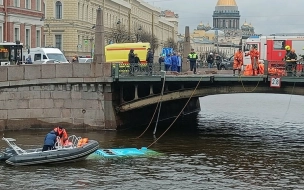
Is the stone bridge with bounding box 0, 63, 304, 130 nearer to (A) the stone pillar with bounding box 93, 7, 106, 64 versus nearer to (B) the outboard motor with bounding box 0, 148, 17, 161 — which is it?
(A) the stone pillar with bounding box 93, 7, 106, 64

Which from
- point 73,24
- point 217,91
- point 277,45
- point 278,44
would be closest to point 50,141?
point 217,91

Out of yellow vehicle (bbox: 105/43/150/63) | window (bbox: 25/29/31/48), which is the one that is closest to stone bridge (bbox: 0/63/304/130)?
yellow vehicle (bbox: 105/43/150/63)

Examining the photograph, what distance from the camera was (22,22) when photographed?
73812 millimetres

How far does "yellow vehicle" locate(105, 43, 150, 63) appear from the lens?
4824 centimetres

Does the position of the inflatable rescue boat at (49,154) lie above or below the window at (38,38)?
below

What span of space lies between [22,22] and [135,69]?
35948mm

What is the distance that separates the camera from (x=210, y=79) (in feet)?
129

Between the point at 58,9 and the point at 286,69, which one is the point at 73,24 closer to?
the point at 58,9

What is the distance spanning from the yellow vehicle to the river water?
5.63 meters

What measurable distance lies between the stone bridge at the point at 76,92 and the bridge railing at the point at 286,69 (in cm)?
162

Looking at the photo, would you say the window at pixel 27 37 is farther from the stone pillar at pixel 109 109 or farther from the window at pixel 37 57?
the stone pillar at pixel 109 109

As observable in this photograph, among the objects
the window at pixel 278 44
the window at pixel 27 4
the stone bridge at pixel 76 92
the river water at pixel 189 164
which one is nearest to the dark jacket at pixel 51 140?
the river water at pixel 189 164

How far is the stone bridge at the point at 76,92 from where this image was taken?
132 ft

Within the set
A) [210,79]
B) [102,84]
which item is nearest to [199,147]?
[210,79]
